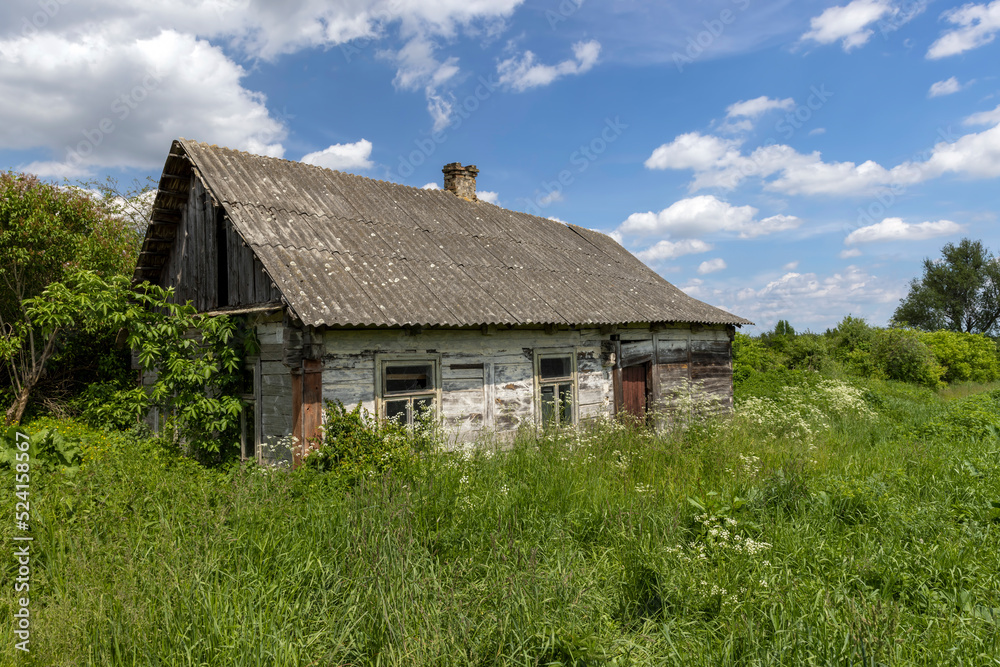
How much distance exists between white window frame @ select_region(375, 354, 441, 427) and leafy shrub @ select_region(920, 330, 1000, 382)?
95.1ft

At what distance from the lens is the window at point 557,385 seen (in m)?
9.65

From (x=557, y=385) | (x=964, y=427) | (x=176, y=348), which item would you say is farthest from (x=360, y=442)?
(x=964, y=427)

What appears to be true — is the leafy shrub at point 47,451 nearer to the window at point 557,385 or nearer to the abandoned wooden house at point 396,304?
the abandoned wooden house at point 396,304

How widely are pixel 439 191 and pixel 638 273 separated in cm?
567

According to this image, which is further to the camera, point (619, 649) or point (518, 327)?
point (518, 327)

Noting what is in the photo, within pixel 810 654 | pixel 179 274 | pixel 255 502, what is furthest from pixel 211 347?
pixel 810 654

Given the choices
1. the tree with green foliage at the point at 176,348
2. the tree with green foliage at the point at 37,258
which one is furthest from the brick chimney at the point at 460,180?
the tree with green foliage at the point at 37,258

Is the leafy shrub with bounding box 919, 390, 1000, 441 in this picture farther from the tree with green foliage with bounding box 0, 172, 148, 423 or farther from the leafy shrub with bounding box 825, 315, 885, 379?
the leafy shrub with bounding box 825, 315, 885, 379

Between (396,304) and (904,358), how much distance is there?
85.7 feet

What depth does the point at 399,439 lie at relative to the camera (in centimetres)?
678

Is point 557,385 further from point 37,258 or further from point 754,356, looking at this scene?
point 754,356

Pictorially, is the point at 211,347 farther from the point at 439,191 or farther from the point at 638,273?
the point at 638,273

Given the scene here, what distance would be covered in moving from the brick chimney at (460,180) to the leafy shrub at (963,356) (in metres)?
25.7

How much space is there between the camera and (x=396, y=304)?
7754 mm
